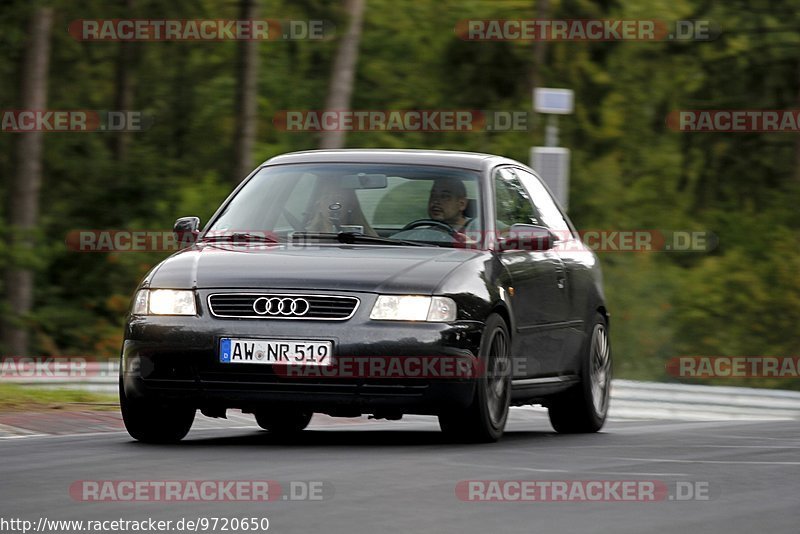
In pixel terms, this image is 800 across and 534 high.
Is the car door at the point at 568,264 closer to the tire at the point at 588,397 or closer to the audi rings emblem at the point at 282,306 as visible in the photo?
the tire at the point at 588,397

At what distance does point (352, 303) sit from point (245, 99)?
1955 cm

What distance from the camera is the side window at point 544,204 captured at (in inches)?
481

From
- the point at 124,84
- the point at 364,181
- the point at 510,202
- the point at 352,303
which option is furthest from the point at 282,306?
the point at 124,84

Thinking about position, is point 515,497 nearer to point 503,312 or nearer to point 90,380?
point 503,312

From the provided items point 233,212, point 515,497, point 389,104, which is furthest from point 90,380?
point 389,104

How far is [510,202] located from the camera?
37.7ft

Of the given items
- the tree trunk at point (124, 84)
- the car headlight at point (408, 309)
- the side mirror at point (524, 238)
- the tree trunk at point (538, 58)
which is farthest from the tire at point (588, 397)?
the tree trunk at point (124, 84)

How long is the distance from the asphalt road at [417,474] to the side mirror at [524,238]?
1.17m

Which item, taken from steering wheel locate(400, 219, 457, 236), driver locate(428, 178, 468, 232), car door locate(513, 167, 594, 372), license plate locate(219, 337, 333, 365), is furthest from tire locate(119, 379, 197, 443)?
car door locate(513, 167, 594, 372)

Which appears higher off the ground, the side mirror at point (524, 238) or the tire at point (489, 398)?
the side mirror at point (524, 238)

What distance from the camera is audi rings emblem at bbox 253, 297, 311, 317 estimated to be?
961 centimetres

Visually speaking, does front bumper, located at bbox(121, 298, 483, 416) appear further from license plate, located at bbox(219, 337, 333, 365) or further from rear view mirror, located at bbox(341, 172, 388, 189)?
rear view mirror, located at bbox(341, 172, 388, 189)

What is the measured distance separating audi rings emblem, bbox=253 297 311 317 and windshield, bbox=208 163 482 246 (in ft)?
3.35

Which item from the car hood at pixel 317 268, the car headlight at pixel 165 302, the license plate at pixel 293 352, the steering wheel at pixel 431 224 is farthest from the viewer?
the steering wheel at pixel 431 224
